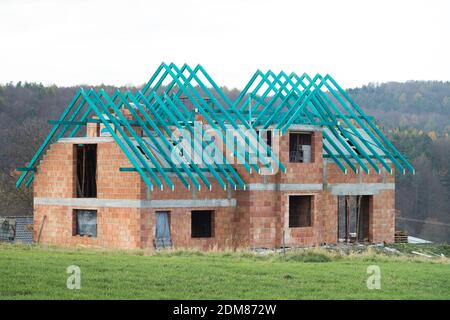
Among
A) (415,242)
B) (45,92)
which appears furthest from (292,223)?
(45,92)

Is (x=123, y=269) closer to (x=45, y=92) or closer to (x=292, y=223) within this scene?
(x=292, y=223)

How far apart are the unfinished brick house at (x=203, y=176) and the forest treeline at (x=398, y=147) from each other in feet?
63.4

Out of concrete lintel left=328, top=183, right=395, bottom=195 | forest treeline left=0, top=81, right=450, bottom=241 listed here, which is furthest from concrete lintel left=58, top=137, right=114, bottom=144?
forest treeline left=0, top=81, right=450, bottom=241

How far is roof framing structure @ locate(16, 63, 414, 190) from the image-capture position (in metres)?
35.9

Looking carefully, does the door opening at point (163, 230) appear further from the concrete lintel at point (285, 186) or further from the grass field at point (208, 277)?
the grass field at point (208, 277)

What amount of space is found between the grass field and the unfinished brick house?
7.43 metres

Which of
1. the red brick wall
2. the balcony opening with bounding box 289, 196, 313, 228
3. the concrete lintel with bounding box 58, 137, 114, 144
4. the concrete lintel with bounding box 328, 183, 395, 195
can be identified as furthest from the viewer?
the concrete lintel with bounding box 328, 183, 395, 195

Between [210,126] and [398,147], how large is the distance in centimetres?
5974

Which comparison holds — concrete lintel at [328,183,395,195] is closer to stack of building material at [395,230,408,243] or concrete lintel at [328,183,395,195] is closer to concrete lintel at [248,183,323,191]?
concrete lintel at [248,183,323,191]

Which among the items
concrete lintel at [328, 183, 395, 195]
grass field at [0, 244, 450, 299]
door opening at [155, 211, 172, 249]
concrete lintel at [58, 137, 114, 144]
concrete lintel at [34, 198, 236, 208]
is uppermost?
concrete lintel at [58, 137, 114, 144]

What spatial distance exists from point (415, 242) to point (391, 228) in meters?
2.44

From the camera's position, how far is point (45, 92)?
330ft

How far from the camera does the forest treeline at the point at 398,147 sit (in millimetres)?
64938

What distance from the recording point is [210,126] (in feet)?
127
